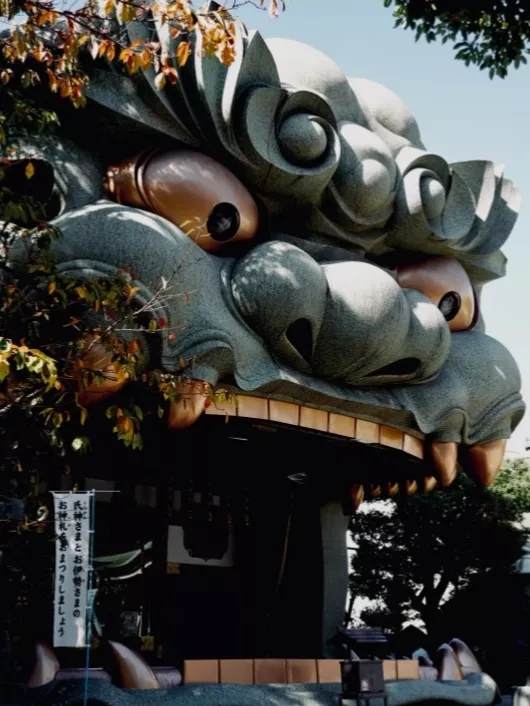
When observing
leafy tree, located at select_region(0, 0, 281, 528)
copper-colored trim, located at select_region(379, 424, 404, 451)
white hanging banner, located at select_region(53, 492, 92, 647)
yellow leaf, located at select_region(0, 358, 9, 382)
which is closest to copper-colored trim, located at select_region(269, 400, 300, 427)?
copper-colored trim, located at select_region(379, 424, 404, 451)

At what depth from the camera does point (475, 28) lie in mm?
11141

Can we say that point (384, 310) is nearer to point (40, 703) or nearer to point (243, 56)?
point (243, 56)

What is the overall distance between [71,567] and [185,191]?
3.92 m

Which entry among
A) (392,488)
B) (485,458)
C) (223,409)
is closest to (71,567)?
(223,409)

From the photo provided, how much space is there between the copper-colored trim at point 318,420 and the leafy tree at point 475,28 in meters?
4.40

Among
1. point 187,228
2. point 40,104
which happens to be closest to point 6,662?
point 187,228

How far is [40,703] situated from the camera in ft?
30.0

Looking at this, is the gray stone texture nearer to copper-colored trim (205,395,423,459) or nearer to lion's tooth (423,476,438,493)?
copper-colored trim (205,395,423,459)

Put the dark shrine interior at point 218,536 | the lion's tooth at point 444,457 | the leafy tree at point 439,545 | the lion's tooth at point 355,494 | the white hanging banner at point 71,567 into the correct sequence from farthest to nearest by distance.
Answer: the leafy tree at point 439,545 < the lion's tooth at point 355,494 < the dark shrine interior at point 218,536 < the lion's tooth at point 444,457 < the white hanging banner at point 71,567

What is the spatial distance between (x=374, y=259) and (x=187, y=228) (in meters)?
2.97

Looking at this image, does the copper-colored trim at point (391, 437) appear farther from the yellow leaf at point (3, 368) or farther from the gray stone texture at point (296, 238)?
the yellow leaf at point (3, 368)

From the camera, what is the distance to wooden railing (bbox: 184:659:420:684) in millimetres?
10391

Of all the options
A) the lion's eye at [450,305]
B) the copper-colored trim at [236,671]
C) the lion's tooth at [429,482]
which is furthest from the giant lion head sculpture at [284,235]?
the copper-colored trim at [236,671]

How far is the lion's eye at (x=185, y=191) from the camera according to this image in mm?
9766
